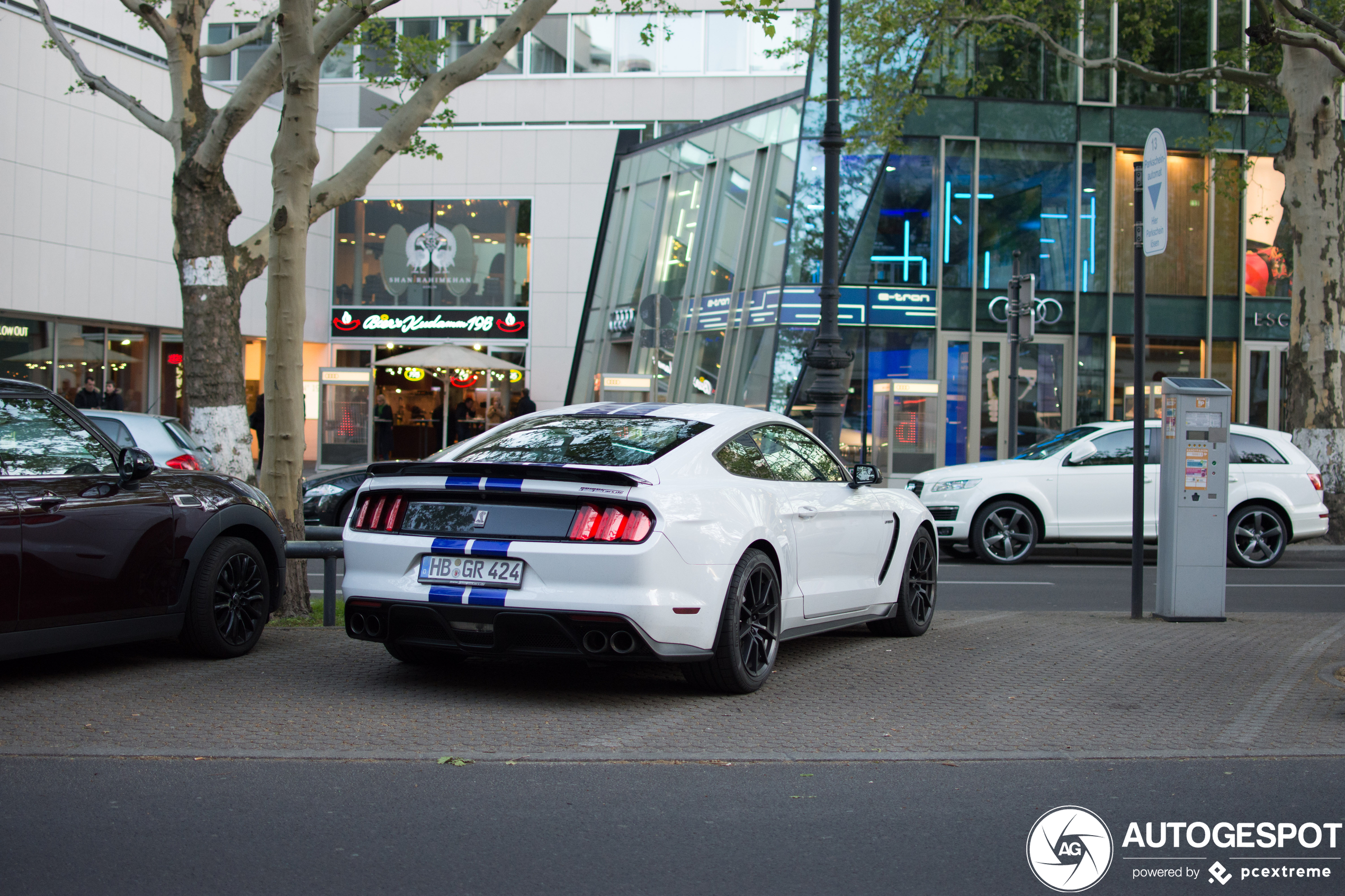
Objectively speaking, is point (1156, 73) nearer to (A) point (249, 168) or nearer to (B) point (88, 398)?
(B) point (88, 398)

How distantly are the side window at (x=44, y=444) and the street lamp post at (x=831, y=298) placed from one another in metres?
7.02

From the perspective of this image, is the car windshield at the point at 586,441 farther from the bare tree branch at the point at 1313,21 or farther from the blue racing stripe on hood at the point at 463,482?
the bare tree branch at the point at 1313,21

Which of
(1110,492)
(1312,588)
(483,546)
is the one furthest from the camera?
(1110,492)

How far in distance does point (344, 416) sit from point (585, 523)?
2418cm

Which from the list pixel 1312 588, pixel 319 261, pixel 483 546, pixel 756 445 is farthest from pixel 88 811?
pixel 319 261

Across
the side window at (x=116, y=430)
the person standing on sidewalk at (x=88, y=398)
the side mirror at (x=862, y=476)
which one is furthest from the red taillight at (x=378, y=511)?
the person standing on sidewalk at (x=88, y=398)

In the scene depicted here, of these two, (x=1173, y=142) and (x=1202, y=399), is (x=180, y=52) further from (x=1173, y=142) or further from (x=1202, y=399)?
(x=1173, y=142)

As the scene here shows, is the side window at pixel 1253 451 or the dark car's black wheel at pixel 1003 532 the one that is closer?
the dark car's black wheel at pixel 1003 532

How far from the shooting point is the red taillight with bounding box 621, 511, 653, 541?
584cm

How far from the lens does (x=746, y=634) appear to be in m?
6.43

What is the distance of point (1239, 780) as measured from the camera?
5.01 meters

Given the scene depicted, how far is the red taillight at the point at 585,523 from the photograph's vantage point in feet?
19.2

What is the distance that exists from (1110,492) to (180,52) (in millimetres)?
10949

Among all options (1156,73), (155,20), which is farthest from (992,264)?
(155,20)
